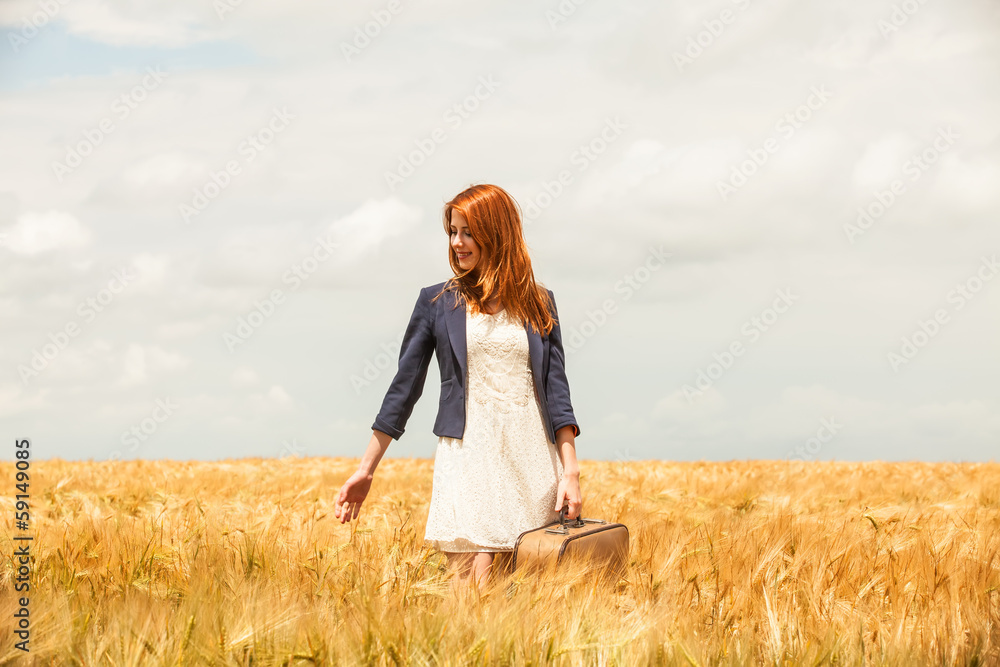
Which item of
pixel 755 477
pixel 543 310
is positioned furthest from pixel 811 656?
pixel 755 477

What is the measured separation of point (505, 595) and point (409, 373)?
956 mm

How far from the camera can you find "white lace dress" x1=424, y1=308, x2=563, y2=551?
322 cm

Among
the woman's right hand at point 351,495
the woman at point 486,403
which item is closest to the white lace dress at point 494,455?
the woman at point 486,403

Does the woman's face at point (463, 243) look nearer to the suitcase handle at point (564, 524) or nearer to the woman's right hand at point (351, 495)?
the woman's right hand at point (351, 495)

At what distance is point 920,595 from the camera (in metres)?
3.52

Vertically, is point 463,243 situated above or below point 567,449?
above

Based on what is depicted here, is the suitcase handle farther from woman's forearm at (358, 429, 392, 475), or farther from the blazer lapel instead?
woman's forearm at (358, 429, 392, 475)

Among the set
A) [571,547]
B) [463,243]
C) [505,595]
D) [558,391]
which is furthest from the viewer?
[558,391]

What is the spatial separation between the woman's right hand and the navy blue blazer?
0.20 m

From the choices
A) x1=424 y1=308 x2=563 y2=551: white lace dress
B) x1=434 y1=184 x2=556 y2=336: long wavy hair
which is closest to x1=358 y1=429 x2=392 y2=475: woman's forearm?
x1=424 y1=308 x2=563 y2=551: white lace dress

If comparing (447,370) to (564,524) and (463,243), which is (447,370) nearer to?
→ (463,243)

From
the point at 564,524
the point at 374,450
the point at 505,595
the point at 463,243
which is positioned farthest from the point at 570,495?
the point at 463,243

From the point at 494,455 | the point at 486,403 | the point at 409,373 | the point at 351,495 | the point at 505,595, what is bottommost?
the point at 505,595

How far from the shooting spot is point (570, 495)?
10.7 ft
